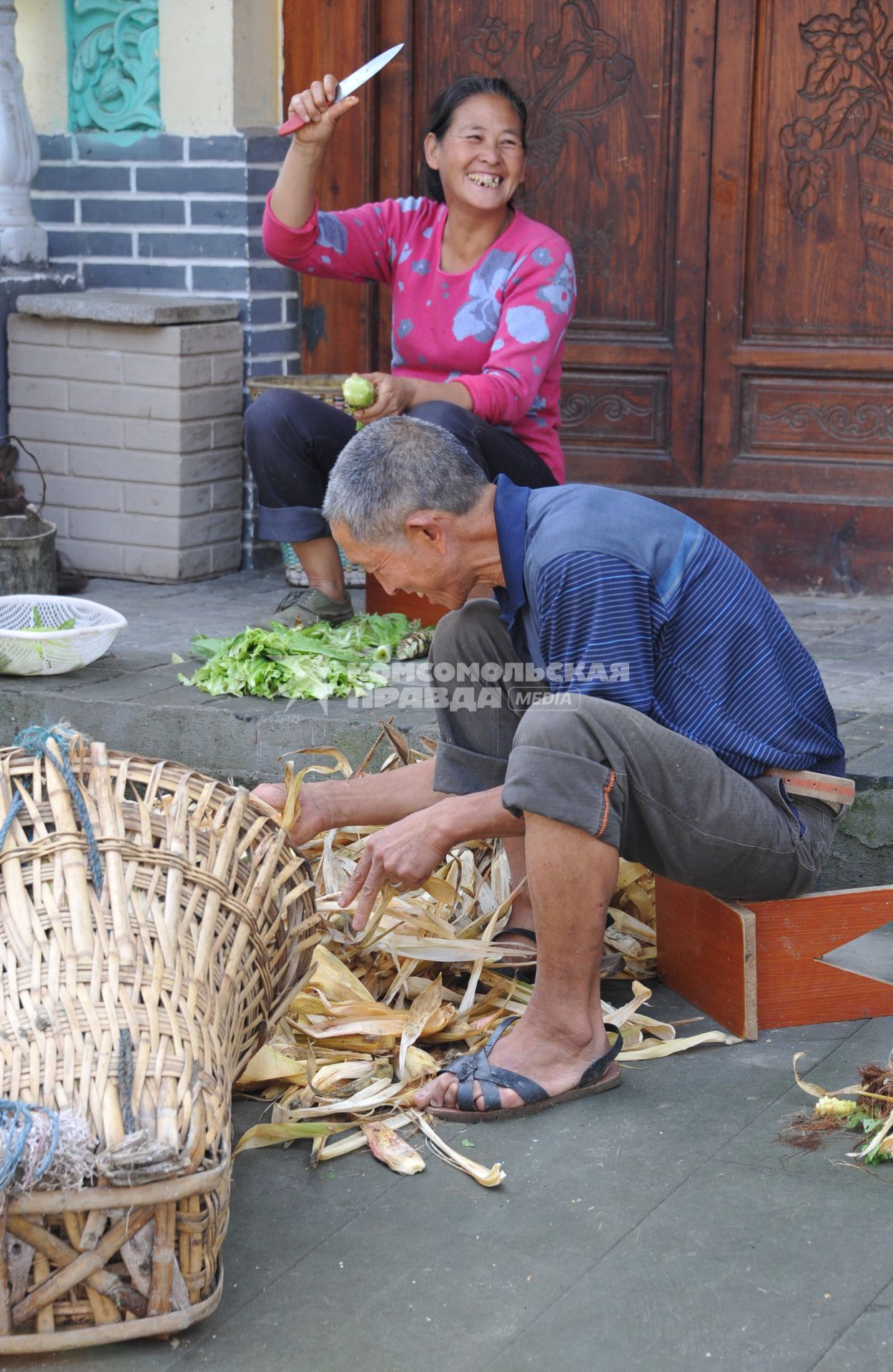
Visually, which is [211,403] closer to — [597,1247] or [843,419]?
[843,419]

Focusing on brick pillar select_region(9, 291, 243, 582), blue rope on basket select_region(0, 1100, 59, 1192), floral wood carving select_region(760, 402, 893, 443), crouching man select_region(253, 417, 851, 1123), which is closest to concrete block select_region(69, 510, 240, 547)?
brick pillar select_region(9, 291, 243, 582)

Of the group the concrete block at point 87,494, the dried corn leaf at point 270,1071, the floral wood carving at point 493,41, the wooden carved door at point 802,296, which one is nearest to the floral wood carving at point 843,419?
the wooden carved door at point 802,296

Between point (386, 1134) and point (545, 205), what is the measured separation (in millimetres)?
3367

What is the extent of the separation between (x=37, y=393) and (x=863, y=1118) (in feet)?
12.5

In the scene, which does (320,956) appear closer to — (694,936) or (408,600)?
(694,936)

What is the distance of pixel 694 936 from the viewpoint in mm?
3018

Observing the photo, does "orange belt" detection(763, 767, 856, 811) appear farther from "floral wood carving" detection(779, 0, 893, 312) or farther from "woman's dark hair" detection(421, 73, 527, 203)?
"floral wood carving" detection(779, 0, 893, 312)

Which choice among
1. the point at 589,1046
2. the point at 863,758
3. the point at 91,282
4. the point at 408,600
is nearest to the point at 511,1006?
the point at 589,1046

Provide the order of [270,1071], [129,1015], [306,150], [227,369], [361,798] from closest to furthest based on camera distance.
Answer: [129,1015] → [270,1071] → [361,798] → [306,150] → [227,369]

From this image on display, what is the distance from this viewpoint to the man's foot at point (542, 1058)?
265 centimetres

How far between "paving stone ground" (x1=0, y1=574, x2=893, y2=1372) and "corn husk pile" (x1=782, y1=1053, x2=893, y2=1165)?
31mm

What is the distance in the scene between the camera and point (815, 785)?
9.18 ft

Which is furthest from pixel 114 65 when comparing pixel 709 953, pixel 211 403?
pixel 709 953

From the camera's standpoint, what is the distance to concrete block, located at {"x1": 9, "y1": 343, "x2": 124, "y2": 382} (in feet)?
16.9
